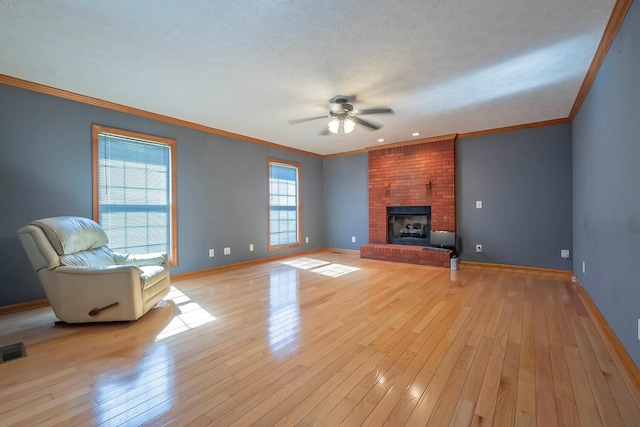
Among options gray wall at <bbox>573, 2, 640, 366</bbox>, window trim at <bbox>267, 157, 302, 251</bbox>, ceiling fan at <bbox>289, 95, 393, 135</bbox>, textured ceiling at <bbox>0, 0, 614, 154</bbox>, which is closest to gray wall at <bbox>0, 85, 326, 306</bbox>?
window trim at <bbox>267, 157, 302, 251</bbox>

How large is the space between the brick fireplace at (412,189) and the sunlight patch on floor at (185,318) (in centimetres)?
369

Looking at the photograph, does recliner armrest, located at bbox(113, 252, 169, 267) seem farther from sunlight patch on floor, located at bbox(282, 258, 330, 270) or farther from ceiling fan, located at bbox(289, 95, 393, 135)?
ceiling fan, located at bbox(289, 95, 393, 135)

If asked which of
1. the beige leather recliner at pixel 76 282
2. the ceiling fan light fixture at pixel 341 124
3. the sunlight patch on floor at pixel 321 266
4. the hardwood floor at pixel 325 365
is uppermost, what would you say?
the ceiling fan light fixture at pixel 341 124

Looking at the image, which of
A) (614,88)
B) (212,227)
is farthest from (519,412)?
(212,227)

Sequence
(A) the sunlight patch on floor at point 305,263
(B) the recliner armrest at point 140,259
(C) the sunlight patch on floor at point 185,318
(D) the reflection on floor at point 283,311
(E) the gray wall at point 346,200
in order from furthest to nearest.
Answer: (E) the gray wall at point 346,200, (A) the sunlight patch on floor at point 305,263, (B) the recliner armrest at point 140,259, (C) the sunlight patch on floor at point 185,318, (D) the reflection on floor at point 283,311

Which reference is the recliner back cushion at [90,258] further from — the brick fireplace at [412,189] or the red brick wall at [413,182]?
the red brick wall at [413,182]

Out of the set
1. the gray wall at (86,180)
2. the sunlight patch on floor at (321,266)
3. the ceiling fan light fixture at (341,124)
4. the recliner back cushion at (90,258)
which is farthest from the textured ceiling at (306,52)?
the sunlight patch on floor at (321,266)

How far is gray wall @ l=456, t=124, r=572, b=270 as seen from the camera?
441cm

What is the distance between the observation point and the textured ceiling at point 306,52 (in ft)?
6.46

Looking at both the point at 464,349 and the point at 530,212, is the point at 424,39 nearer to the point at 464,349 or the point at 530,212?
the point at 464,349

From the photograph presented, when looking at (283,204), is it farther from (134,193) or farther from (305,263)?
(134,193)

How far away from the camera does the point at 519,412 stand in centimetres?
146

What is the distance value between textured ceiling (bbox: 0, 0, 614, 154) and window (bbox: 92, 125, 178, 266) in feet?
1.86

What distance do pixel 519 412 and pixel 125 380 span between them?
2.26 m
